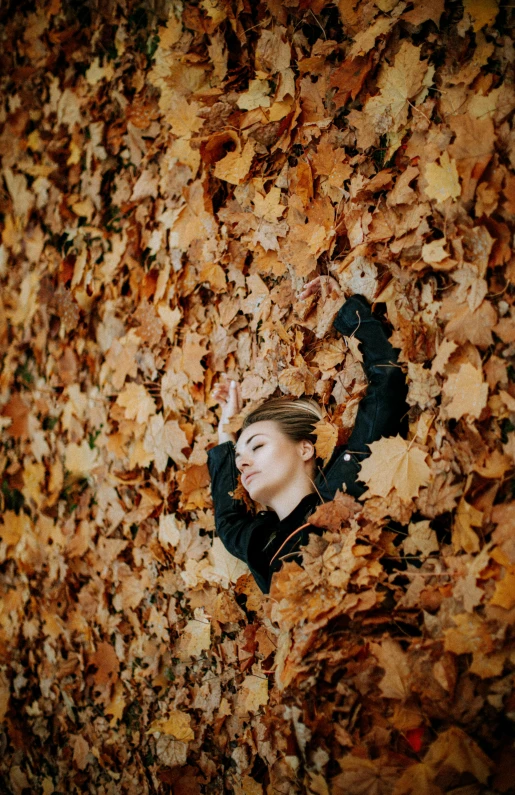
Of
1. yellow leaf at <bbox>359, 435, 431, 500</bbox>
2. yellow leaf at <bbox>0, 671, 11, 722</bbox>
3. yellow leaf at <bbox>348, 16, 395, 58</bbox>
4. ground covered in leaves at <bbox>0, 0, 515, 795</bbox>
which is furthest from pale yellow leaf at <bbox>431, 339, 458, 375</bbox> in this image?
yellow leaf at <bbox>0, 671, 11, 722</bbox>

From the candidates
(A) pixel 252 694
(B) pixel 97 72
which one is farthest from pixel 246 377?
(B) pixel 97 72

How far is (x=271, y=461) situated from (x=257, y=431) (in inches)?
4.8

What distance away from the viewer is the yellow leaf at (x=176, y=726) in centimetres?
225

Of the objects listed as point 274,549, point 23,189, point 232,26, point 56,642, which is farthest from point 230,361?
point 23,189

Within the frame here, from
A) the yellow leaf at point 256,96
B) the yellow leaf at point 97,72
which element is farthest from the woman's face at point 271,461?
the yellow leaf at point 97,72

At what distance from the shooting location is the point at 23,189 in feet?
10.8

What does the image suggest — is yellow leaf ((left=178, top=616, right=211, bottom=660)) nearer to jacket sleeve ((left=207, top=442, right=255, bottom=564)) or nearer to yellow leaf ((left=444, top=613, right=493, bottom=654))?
jacket sleeve ((left=207, top=442, right=255, bottom=564))

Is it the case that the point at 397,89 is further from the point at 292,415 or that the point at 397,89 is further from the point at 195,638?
the point at 195,638

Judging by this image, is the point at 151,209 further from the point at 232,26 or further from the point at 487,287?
the point at 487,287

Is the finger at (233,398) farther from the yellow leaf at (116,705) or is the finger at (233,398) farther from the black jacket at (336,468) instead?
the yellow leaf at (116,705)

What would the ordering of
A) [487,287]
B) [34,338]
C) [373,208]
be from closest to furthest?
1. [487,287]
2. [373,208]
3. [34,338]

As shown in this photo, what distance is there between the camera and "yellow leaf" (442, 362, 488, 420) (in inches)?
60.6

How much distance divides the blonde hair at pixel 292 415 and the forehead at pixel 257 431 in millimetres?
18

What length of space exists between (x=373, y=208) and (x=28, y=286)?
81.0 inches
